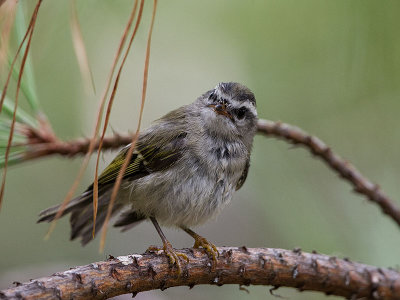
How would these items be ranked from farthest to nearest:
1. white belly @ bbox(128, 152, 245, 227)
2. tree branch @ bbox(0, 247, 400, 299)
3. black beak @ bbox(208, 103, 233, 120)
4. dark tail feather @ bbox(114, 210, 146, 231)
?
black beak @ bbox(208, 103, 233, 120), dark tail feather @ bbox(114, 210, 146, 231), white belly @ bbox(128, 152, 245, 227), tree branch @ bbox(0, 247, 400, 299)

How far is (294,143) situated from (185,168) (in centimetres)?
66

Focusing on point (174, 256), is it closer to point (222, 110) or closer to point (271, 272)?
point (271, 272)

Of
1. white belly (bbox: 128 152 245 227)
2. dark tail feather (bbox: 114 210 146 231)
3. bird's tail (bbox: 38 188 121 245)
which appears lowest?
bird's tail (bbox: 38 188 121 245)

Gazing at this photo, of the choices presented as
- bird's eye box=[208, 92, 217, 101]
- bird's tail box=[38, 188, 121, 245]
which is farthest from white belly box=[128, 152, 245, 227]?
bird's eye box=[208, 92, 217, 101]

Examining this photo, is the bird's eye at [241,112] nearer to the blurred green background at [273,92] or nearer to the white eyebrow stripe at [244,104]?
the white eyebrow stripe at [244,104]

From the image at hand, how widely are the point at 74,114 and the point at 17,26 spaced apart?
2261 mm

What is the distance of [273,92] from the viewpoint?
3.26 metres

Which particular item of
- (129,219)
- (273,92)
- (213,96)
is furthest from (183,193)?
(273,92)

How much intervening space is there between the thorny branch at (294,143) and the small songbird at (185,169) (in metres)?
0.45

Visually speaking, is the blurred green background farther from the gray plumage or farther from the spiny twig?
the gray plumage

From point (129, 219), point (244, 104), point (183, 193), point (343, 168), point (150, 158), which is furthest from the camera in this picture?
point (244, 104)

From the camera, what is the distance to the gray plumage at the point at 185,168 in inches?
109

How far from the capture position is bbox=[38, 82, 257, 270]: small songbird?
276cm

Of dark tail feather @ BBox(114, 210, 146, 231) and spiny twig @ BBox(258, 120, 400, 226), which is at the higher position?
spiny twig @ BBox(258, 120, 400, 226)
